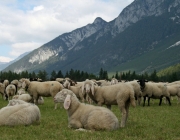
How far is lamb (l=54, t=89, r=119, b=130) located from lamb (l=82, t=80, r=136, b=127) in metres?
1.67

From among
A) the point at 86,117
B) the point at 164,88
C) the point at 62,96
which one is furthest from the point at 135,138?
the point at 164,88

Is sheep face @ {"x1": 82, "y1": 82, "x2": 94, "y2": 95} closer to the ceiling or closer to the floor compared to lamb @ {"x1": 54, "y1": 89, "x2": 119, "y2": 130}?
closer to the ceiling

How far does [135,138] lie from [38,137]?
3326 mm

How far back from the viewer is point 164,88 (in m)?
27.2

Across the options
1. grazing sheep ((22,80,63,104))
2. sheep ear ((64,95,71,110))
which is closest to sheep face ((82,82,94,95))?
sheep ear ((64,95,71,110))

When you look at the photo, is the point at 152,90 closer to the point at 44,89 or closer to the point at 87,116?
the point at 44,89

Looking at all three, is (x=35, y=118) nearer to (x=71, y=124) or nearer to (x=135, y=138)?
(x=71, y=124)

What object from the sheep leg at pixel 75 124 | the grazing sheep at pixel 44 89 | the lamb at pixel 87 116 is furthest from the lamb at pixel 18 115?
the grazing sheep at pixel 44 89

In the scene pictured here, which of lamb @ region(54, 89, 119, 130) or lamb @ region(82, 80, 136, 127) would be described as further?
lamb @ region(82, 80, 136, 127)

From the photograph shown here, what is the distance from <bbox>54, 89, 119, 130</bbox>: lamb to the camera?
10.5 m

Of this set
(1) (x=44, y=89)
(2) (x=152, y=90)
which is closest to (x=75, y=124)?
(1) (x=44, y=89)

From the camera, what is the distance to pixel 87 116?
36.2 ft

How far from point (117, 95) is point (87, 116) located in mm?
2462

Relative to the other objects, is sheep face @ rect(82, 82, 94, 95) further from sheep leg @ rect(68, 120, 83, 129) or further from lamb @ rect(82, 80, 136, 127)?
sheep leg @ rect(68, 120, 83, 129)
